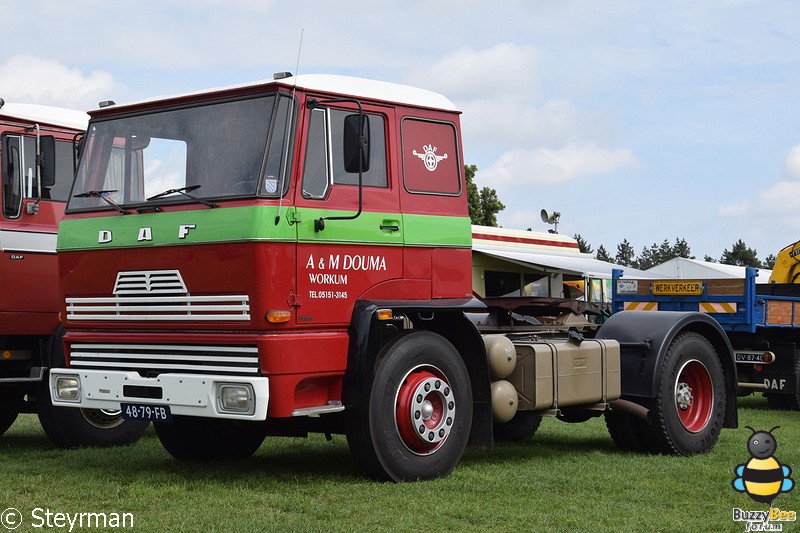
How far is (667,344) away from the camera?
10.5m

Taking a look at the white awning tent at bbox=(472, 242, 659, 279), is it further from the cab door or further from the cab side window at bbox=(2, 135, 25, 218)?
the cab door

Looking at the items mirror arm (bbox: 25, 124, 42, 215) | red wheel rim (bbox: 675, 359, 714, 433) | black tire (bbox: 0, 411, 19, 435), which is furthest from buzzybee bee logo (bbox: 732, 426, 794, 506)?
black tire (bbox: 0, 411, 19, 435)

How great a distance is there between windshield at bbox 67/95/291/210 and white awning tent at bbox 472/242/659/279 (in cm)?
1310

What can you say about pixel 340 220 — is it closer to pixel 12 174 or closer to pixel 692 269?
pixel 12 174

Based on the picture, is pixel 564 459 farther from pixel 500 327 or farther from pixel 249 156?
pixel 249 156

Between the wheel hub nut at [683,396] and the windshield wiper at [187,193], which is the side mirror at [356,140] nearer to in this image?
the windshield wiper at [187,193]

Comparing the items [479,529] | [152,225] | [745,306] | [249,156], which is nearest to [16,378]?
[152,225]

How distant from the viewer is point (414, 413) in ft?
27.8

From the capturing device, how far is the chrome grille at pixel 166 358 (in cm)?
795

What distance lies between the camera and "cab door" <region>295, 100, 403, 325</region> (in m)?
8.08

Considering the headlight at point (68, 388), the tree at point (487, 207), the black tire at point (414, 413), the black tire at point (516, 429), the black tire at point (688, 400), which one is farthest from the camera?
the tree at point (487, 207)

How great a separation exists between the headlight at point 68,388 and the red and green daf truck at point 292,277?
0.02m

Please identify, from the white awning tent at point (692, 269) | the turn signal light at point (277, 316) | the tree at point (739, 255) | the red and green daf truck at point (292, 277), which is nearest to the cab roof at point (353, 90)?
the red and green daf truck at point (292, 277)

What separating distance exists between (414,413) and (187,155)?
2574 mm
